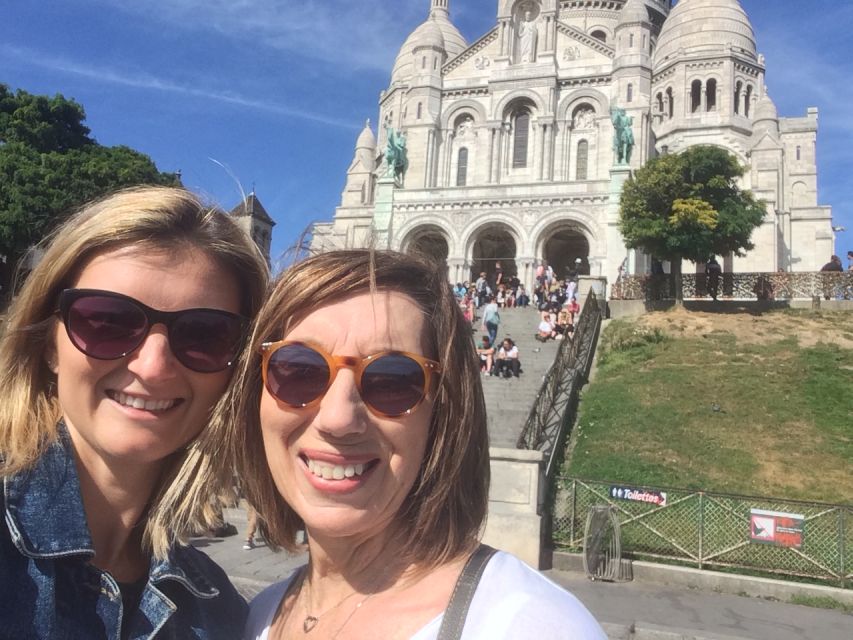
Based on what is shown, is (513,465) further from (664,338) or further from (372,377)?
(664,338)

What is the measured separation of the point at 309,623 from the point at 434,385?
2.14 ft

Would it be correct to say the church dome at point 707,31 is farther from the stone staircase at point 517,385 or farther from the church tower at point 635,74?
the stone staircase at point 517,385

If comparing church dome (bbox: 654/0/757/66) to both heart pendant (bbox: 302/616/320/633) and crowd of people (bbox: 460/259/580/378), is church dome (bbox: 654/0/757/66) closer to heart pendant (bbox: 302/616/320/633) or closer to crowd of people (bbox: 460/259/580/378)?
crowd of people (bbox: 460/259/580/378)

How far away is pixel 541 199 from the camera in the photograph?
96.8ft

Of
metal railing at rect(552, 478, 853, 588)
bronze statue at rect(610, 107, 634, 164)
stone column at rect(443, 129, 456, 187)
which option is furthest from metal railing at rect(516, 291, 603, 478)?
stone column at rect(443, 129, 456, 187)

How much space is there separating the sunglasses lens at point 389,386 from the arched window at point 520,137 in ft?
116

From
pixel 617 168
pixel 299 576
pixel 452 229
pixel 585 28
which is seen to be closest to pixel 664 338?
pixel 617 168

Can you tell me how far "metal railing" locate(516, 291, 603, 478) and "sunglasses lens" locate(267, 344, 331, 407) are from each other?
29.5 ft

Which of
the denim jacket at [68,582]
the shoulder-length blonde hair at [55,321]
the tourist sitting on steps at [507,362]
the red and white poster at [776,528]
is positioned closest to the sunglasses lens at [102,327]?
the shoulder-length blonde hair at [55,321]

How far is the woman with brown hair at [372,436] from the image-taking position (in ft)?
5.17

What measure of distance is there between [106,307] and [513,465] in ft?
24.1

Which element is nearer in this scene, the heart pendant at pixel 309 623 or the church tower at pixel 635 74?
the heart pendant at pixel 309 623

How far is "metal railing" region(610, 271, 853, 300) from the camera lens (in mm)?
22531

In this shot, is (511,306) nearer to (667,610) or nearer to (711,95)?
(667,610)
